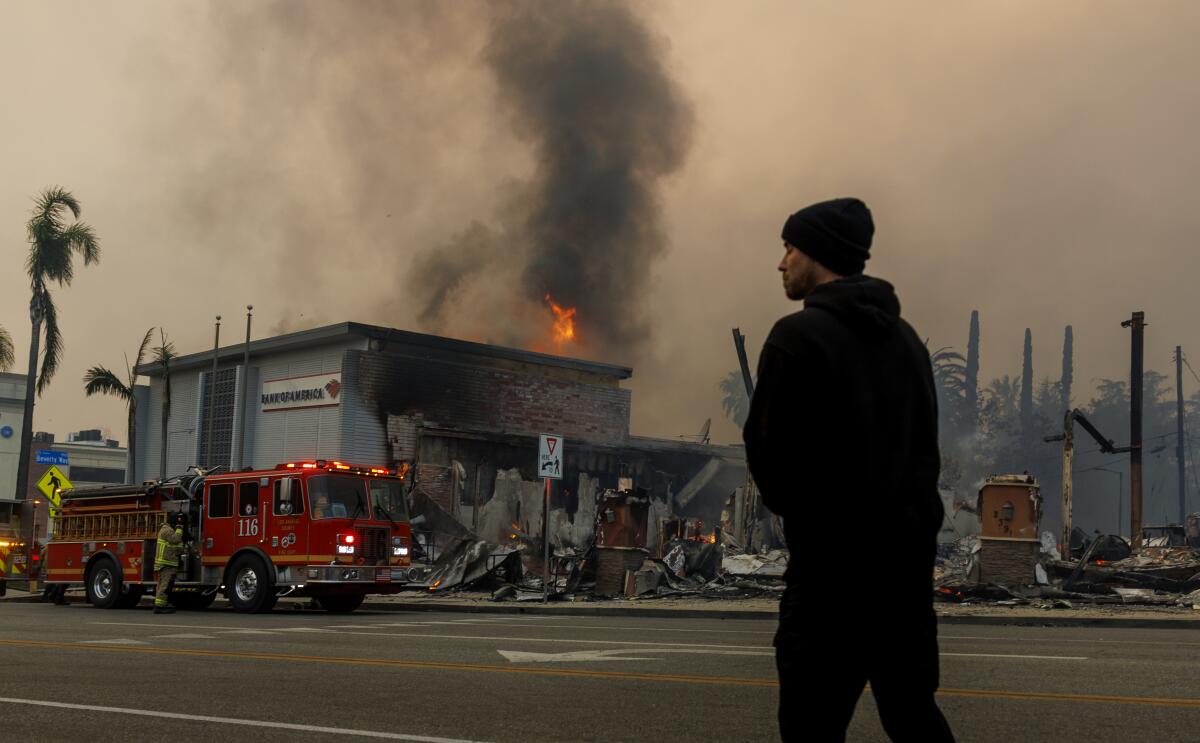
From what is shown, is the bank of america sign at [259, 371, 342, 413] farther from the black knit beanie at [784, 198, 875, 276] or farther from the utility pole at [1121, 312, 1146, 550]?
the black knit beanie at [784, 198, 875, 276]

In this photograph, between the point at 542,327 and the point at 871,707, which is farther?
the point at 542,327

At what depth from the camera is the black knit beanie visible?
10.7 feet

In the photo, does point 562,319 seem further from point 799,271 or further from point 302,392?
point 799,271

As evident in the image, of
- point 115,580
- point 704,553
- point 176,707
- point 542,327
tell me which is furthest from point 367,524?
point 542,327

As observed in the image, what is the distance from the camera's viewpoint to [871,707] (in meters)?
7.11

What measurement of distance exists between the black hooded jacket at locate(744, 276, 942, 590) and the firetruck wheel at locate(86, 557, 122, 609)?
69.8 feet

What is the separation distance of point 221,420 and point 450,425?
9.61m

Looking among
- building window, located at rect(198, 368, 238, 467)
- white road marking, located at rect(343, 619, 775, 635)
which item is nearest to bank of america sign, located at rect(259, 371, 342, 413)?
building window, located at rect(198, 368, 238, 467)

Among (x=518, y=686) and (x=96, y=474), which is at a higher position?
(x=96, y=474)

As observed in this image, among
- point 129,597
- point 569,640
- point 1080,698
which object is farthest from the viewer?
point 129,597

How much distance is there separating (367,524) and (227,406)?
26.9m

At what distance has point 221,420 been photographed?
45.7 meters

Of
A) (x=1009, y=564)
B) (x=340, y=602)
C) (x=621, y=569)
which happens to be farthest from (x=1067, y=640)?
(x=340, y=602)

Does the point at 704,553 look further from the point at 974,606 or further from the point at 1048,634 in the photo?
the point at 1048,634
